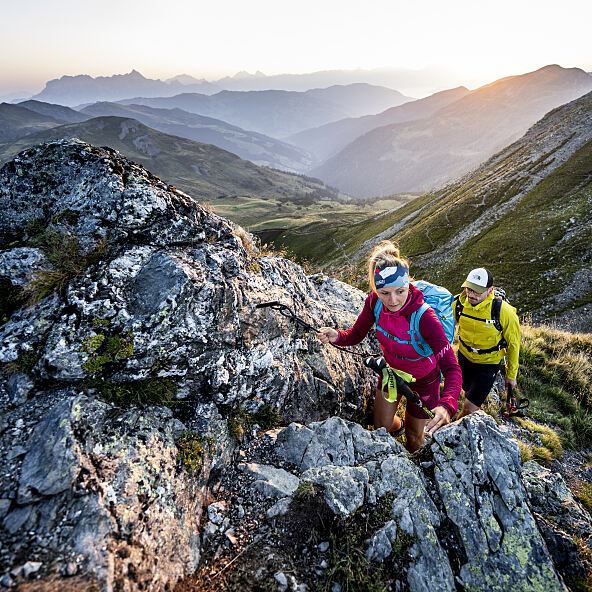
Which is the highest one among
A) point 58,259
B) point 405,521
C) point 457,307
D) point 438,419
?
point 58,259

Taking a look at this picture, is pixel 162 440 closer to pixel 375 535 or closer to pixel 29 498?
pixel 29 498

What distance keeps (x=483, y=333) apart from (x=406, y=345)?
3.21 meters

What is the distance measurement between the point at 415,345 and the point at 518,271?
55450 mm

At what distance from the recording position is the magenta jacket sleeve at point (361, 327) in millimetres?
7062

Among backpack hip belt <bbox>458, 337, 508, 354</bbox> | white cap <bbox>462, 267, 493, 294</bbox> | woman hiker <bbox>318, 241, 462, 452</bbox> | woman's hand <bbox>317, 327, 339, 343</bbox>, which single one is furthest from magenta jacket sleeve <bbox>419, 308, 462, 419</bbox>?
backpack hip belt <bbox>458, 337, 508, 354</bbox>

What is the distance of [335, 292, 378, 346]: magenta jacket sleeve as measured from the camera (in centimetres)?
706

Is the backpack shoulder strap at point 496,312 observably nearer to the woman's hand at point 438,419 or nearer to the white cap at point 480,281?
the white cap at point 480,281

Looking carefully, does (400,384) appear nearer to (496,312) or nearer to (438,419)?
(438,419)

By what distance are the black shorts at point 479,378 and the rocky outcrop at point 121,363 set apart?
11.1 ft

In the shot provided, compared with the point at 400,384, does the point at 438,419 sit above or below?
above

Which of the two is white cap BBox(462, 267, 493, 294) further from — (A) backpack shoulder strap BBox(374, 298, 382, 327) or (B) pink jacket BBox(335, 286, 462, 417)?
(A) backpack shoulder strap BBox(374, 298, 382, 327)

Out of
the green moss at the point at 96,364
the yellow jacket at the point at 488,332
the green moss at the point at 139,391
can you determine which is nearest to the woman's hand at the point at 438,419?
the yellow jacket at the point at 488,332

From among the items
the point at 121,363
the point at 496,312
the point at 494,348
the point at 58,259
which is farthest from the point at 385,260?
A: the point at 58,259

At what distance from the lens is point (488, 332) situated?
26.6 feet
